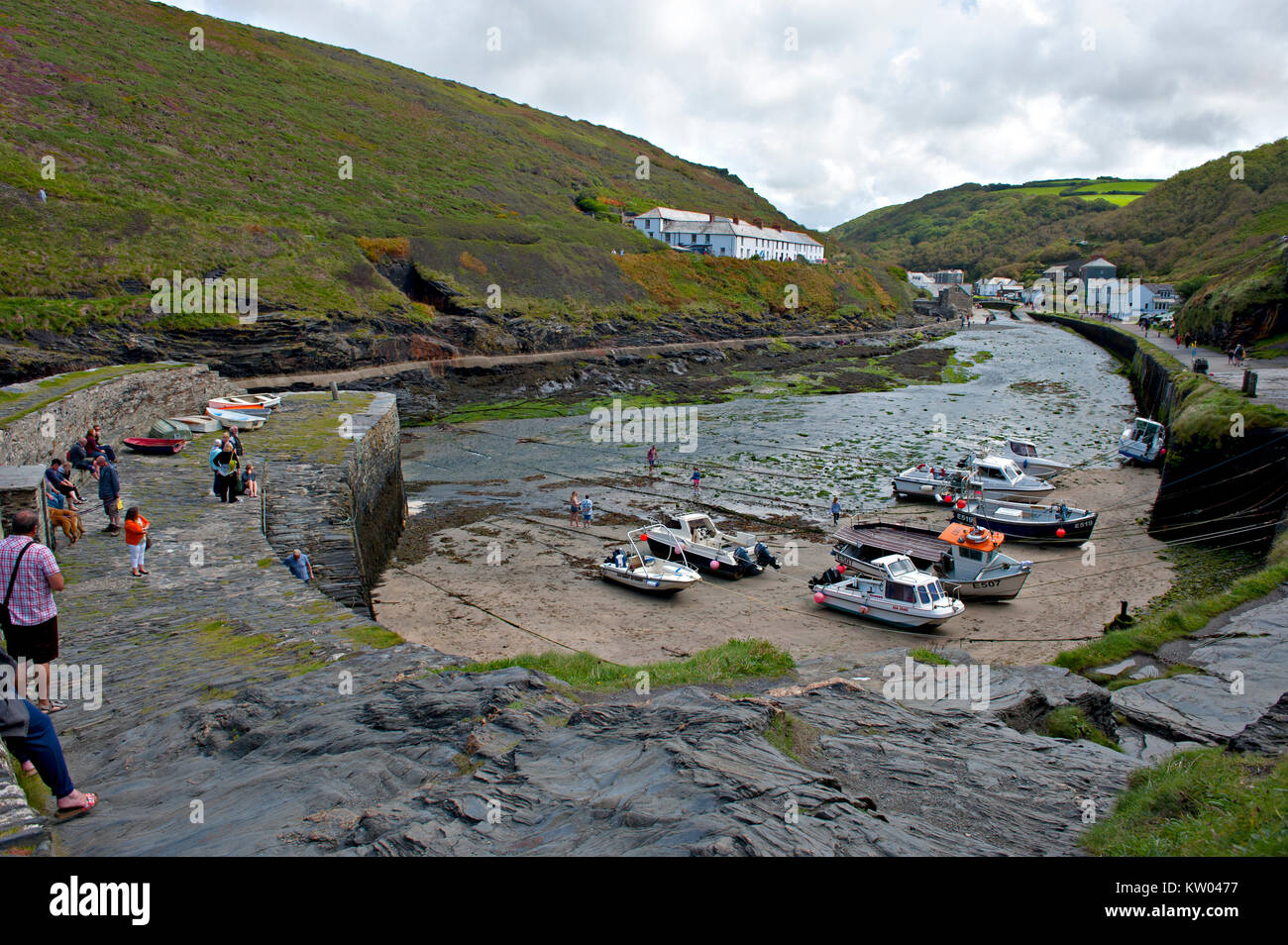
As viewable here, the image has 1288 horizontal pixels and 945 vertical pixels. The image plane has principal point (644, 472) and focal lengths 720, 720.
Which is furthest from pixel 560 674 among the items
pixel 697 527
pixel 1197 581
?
pixel 1197 581

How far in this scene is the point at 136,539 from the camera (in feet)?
37.4

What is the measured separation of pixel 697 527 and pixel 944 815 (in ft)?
56.7

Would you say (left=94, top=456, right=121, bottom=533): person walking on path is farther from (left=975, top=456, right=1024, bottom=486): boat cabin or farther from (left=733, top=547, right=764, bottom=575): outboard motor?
(left=975, top=456, right=1024, bottom=486): boat cabin

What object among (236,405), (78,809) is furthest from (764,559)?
(236,405)

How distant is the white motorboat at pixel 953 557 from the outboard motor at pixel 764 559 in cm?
176

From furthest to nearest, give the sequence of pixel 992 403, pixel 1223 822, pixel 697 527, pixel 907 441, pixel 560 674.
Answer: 1. pixel 992 403
2. pixel 907 441
3. pixel 697 527
4. pixel 560 674
5. pixel 1223 822

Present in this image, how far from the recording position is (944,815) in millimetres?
5992

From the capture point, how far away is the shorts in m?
6.24

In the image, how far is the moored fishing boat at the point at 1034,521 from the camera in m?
23.0

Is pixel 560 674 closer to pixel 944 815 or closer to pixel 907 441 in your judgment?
pixel 944 815

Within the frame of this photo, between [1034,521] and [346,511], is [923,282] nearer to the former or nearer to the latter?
[1034,521]

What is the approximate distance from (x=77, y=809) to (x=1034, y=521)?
81.5 ft

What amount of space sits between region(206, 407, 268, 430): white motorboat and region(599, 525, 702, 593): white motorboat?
13.4m
